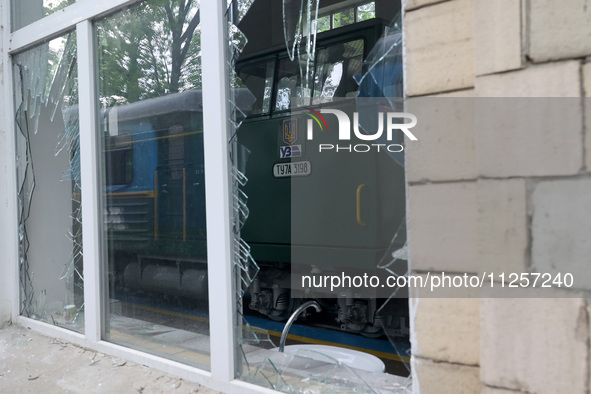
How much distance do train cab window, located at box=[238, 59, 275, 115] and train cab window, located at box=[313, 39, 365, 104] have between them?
0.60m

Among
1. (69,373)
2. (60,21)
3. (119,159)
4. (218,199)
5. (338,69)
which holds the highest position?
(60,21)

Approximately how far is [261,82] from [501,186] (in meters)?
3.79

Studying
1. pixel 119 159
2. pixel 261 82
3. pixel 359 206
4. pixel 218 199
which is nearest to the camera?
pixel 218 199

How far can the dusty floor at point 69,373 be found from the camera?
2.81 meters

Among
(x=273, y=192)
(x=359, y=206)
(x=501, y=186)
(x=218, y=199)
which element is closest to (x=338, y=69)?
(x=359, y=206)

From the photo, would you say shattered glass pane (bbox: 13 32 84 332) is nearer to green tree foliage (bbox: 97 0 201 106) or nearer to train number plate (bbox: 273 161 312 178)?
green tree foliage (bbox: 97 0 201 106)

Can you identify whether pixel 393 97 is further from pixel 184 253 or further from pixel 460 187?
pixel 184 253

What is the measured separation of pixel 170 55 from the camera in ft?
10.5

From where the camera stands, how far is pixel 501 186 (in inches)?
61.5

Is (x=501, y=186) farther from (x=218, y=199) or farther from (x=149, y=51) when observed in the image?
(x=149, y=51)

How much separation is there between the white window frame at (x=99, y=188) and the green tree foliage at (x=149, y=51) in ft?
0.27

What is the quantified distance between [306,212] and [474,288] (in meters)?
3.06

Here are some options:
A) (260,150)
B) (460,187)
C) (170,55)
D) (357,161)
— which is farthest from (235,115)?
(260,150)

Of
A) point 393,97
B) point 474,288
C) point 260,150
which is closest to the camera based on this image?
point 474,288
